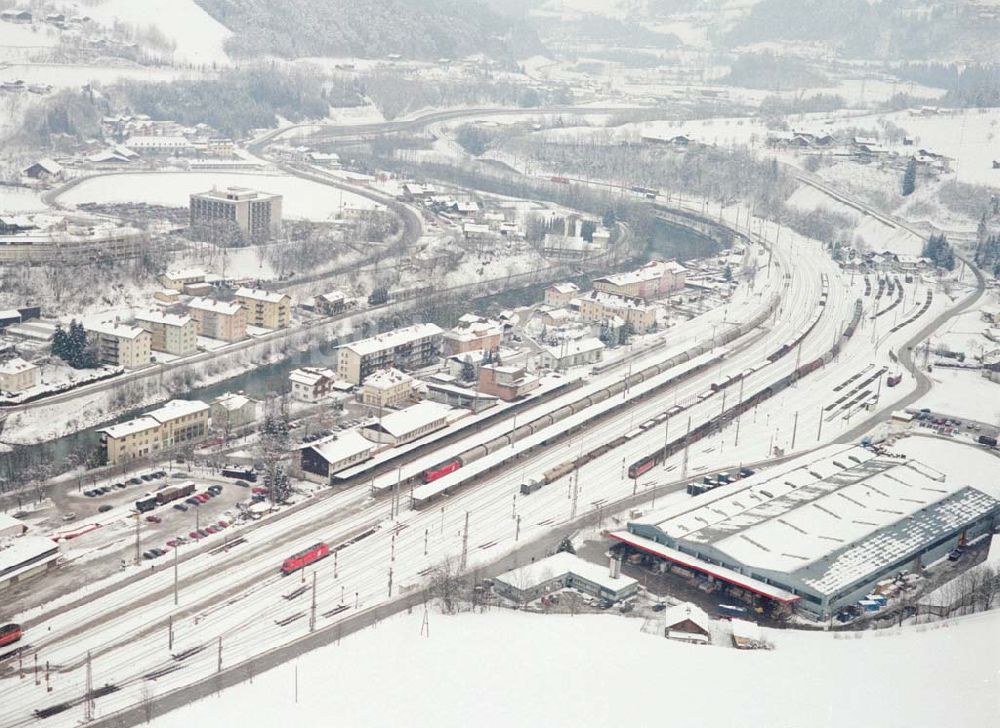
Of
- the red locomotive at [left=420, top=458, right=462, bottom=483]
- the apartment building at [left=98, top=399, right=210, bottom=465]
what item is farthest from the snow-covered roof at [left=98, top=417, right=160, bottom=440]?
the red locomotive at [left=420, top=458, right=462, bottom=483]

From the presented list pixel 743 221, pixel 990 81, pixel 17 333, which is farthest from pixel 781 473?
pixel 990 81

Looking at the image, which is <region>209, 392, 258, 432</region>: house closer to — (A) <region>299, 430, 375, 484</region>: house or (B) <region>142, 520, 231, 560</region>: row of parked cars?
(A) <region>299, 430, 375, 484</region>: house

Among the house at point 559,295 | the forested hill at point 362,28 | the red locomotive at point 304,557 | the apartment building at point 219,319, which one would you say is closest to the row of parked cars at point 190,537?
the red locomotive at point 304,557

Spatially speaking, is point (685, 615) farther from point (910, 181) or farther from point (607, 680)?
point (910, 181)

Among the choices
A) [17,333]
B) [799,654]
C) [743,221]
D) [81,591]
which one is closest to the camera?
[799,654]

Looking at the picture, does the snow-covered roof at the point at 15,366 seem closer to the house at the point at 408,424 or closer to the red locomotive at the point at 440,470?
the house at the point at 408,424

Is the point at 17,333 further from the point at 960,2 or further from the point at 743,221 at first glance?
the point at 960,2
